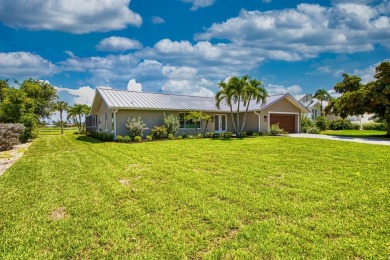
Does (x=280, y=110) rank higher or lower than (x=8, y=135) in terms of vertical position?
higher

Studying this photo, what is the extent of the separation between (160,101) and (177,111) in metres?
1.85

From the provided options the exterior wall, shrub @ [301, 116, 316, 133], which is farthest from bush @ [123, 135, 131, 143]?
shrub @ [301, 116, 316, 133]

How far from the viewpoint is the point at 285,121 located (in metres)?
27.0

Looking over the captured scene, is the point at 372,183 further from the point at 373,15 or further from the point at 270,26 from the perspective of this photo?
the point at 373,15

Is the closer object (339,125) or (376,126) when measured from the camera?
(376,126)

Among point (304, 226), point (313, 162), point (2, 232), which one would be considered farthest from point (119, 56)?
point (304, 226)

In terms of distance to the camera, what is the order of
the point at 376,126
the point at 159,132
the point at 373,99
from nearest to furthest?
1. the point at 373,99
2. the point at 159,132
3. the point at 376,126

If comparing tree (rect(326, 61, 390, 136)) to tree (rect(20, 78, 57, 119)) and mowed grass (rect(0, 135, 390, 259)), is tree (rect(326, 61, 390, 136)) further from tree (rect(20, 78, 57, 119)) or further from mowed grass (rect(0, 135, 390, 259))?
tree (rect(20, 78, 57, 119))

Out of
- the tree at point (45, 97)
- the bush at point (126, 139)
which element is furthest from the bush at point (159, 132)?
the tree at point (45, 97)

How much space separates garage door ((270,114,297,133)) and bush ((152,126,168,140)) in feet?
40.6

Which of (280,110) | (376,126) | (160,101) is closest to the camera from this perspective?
(160,101)

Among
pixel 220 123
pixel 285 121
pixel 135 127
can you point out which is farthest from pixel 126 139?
pixel 285 121

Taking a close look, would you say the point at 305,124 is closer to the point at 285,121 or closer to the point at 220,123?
the point at 285,121

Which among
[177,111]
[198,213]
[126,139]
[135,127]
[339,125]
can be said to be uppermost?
[177,111]
